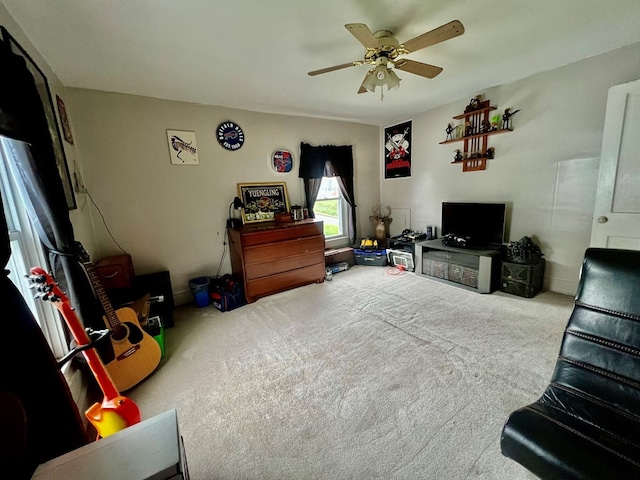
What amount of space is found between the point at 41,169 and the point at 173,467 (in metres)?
1.63

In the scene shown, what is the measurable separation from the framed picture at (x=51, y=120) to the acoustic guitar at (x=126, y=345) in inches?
24.6

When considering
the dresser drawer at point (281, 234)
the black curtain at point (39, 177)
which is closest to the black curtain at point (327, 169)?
the dresser drawer at point (281, 234)

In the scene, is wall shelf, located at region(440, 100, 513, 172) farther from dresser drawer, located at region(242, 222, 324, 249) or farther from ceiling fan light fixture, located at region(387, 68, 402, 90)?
dresser drawer, located at region(242, 222, 324, 249)

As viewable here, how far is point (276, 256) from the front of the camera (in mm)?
3244

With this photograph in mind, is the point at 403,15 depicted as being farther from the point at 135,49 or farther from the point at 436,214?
the point at 436,214

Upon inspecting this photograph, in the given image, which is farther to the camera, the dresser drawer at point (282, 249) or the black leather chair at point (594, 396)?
the dresser drawer at point (282, 249)

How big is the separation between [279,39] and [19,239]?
2.06m

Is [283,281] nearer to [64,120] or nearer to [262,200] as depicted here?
[262,200]

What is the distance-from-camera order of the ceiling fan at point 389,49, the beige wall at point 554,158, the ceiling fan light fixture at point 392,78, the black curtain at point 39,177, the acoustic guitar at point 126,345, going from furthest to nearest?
the beige wall at point 554,158 → the ceiling fan light fixture at point 392,78 → the acoustic guitar at point 126,345 → the ceiling fan at point 389,49 → the black curtain at point 39,177

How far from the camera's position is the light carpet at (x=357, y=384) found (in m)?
1.28

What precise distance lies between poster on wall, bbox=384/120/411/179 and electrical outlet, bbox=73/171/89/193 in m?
4.18

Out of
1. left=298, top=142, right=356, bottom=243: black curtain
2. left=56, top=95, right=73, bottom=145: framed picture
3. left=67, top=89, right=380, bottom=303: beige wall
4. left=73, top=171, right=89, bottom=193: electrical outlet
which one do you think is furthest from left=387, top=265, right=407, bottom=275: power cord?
left=56, top=95, right=73, bottom=145: framed picture

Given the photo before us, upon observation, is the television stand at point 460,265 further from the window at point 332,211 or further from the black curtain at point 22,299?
the black curtain at point 22,299

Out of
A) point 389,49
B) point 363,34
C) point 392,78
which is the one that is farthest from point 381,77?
point 363,34
